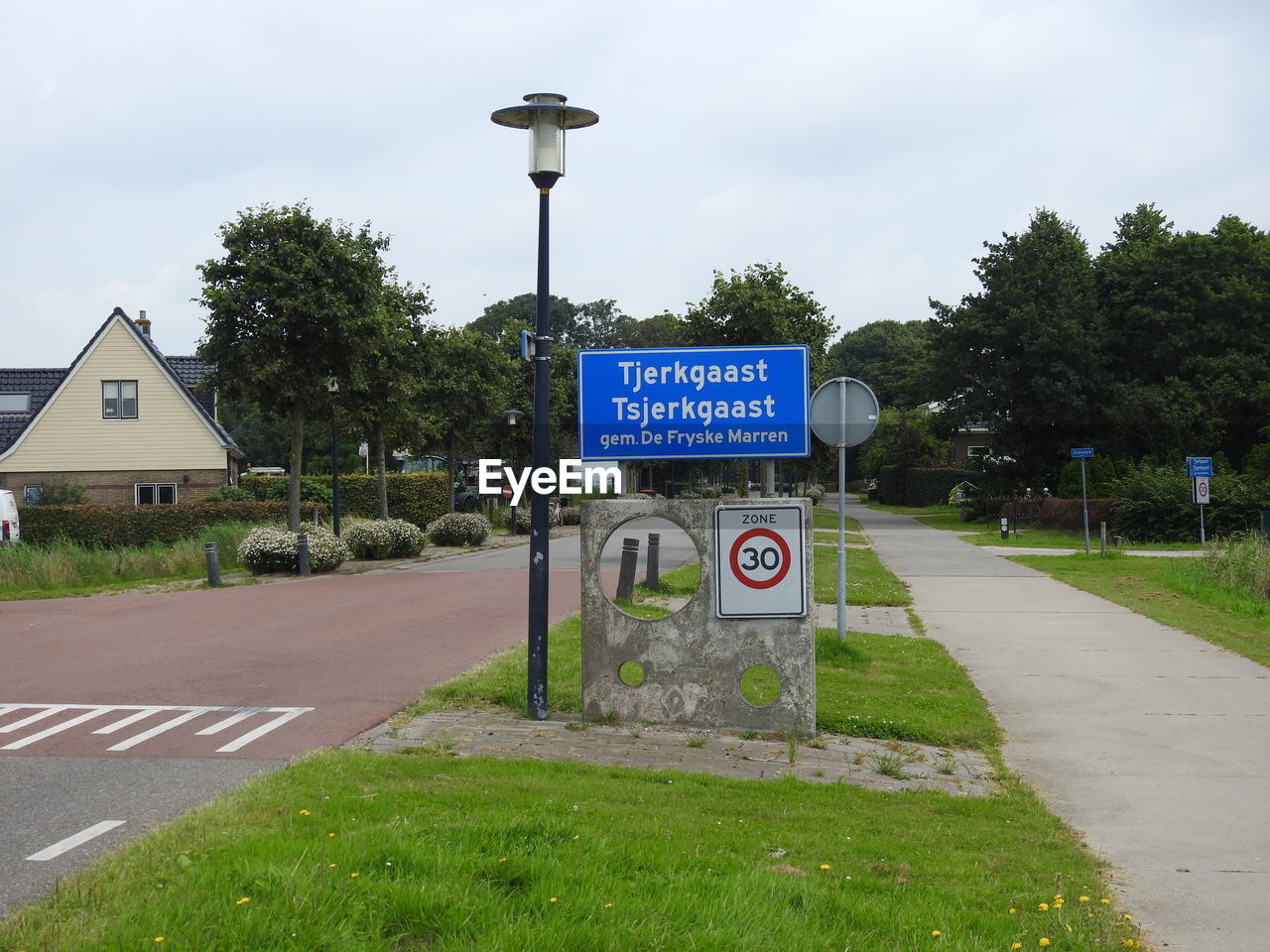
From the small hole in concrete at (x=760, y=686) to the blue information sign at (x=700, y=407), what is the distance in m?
1.83

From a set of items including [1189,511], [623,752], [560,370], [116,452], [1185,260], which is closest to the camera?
[623,752]

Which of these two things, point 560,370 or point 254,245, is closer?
point 254,245

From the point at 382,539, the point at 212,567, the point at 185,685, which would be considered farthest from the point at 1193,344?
the point at 185,685

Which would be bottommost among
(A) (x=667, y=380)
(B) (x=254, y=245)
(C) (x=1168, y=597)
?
(C) (x=1168, y=597)

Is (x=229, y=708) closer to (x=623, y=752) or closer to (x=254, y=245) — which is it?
(x=623, y=752)

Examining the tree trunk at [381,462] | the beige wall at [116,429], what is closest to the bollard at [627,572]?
the tree trunk at [381,462]

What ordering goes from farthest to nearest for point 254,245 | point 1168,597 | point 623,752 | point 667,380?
point 254,245 → point 1168,597 → point 667,380 → point 623,752

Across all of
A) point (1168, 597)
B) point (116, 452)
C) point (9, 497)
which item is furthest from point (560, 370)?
point (1168, 597)

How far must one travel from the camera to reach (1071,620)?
621 inches

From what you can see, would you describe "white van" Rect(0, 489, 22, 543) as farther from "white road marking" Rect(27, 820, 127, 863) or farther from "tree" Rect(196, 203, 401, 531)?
"white road marking" Rect(27, 820, 127, 863)

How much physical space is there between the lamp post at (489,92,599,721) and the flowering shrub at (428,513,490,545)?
24.1 m

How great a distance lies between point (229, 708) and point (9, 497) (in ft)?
84.6

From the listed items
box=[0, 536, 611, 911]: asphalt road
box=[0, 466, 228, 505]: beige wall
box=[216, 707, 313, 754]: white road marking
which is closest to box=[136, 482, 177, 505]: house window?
box=[0, 466, 228, 505]: beige wall

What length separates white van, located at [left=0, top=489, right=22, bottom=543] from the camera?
3000 cm
